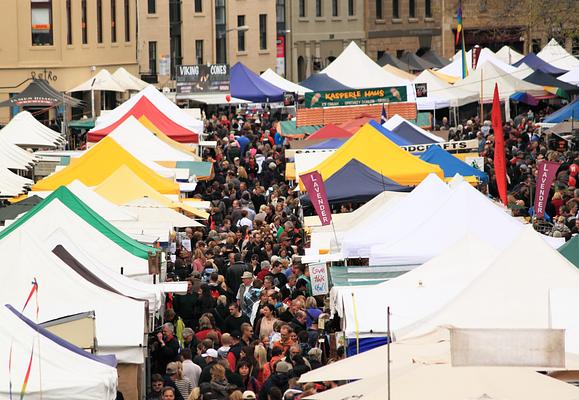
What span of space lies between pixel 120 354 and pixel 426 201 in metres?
6.68

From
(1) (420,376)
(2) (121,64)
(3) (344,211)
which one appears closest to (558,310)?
(1) (420,376)

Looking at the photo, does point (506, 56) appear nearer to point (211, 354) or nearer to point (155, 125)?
point (155, 125)

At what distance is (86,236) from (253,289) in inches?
85.5

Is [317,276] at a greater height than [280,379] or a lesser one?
greater

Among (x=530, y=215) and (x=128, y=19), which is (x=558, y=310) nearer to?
(x=530, y=215)

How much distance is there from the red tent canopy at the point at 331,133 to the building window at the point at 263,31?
42.8 m

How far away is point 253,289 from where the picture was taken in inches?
829

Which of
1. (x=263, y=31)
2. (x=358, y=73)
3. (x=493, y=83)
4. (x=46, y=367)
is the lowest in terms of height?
(x=46, y=367)

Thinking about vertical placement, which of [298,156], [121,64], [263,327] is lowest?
[263,327]

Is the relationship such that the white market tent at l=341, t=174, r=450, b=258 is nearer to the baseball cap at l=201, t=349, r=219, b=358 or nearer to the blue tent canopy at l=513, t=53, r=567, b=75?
the baseball cap at l=201, t=349, r=219, b=358

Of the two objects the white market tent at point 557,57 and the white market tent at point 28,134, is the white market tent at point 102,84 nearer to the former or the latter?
the white market tent at point 557,57

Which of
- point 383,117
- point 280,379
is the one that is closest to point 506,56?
point 383,117

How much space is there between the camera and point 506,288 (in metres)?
15.3

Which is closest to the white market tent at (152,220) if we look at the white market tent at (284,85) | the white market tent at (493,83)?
the white market tent at (493,83)
